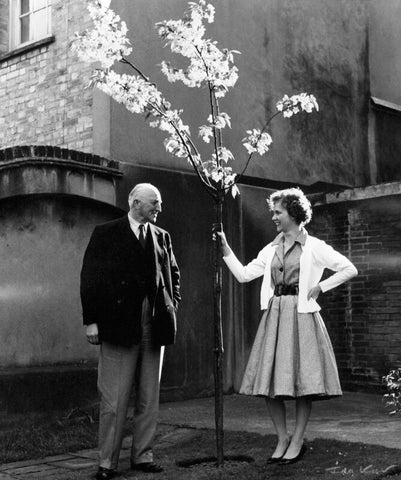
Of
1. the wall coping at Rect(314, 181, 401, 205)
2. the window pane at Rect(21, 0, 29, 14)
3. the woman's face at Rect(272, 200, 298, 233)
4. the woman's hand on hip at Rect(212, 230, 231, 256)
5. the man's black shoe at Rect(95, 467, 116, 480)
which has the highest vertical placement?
the window pane at Rect(21, 0, 29, 14)

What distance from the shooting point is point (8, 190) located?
24.6ft

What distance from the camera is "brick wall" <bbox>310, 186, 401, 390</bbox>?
8.80m

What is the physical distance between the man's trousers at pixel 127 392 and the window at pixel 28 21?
5.28m

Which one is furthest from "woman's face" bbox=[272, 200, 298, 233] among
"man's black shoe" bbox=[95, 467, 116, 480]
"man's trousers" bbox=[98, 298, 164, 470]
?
"man's black shoe" bbox=[95, 467, 116, 480]

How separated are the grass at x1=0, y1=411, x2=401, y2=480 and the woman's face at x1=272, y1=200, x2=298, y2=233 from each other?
5.41ft

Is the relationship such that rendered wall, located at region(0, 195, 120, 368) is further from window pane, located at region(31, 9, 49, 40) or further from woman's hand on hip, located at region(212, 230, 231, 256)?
woman's hand on hip, located at region(212, 230, 231, 256)

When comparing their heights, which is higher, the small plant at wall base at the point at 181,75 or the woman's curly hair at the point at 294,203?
the small plant at wall base at the point at 181,75

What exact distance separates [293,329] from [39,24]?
235 inches

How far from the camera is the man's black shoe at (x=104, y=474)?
16.8 ft

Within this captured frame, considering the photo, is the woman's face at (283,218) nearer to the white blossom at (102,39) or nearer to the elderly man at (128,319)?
the elderly man at (128,319)

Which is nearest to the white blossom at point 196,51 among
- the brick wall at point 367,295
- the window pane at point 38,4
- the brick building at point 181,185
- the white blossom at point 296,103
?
the white blossom at point 296,103

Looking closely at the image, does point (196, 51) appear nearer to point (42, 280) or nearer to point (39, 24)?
point (42, 280)
